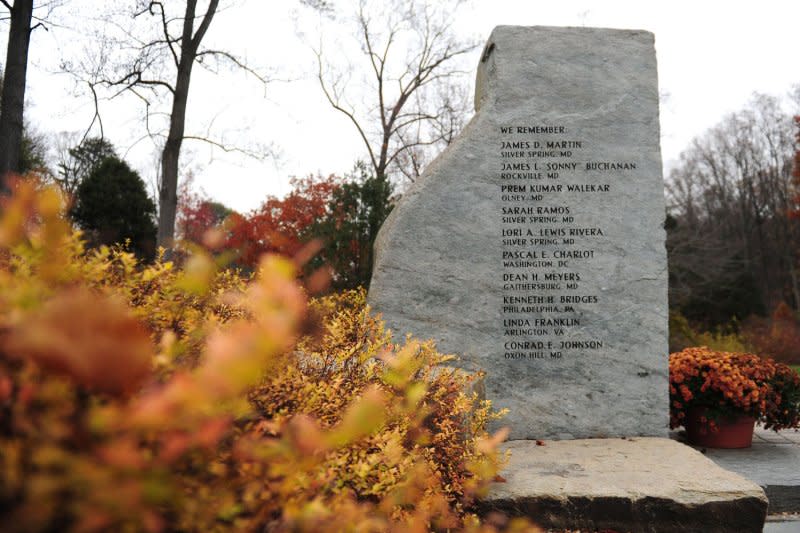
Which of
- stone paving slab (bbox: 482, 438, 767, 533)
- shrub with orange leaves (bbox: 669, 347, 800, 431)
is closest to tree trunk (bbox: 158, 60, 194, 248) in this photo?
shrub with orange leaves (bbox: 669, 347, 800, 431)

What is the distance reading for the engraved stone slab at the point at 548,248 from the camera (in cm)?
436

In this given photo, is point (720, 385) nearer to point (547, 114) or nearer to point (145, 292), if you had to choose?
point (547, 114)

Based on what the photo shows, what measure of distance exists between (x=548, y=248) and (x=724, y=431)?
2.07 m

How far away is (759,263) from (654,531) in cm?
2955

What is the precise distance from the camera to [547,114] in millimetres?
4633

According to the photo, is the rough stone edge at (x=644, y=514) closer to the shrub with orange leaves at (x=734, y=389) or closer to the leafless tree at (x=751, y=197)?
the shrub with orange leaves at (x=734, y=389)

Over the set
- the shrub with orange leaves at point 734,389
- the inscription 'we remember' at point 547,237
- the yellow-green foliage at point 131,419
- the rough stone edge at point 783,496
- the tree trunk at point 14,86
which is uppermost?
the tree trunk at point 14,86

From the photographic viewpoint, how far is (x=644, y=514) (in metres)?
2.94

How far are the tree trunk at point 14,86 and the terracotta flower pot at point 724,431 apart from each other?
346 inches

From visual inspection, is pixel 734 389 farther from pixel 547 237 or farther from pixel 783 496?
pixel 547 237

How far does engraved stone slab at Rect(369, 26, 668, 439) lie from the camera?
14.3ft

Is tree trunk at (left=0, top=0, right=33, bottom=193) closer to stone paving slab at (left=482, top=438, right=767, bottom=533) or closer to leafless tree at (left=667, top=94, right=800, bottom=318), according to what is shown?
stone paving slab at (left=482, top=438, right=767, bottom=533)

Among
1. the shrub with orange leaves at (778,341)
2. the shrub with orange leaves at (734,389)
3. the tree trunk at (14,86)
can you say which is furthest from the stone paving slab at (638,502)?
the shrub with orange leaves at (778,341)

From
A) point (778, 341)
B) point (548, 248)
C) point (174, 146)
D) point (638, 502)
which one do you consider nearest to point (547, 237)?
point (548, 248)
